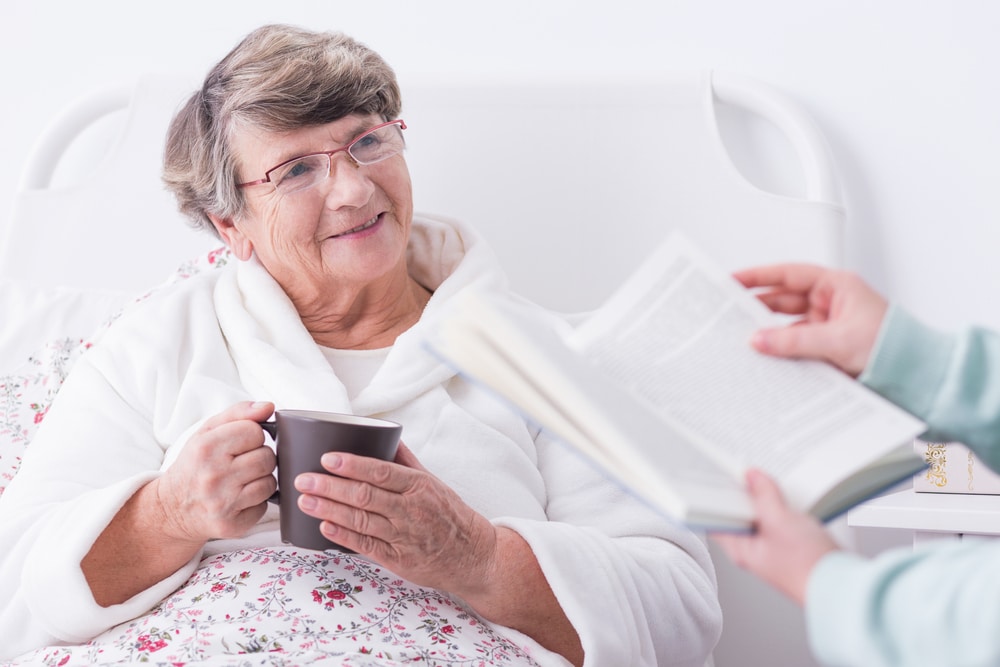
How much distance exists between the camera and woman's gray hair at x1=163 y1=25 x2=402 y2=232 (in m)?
1.47

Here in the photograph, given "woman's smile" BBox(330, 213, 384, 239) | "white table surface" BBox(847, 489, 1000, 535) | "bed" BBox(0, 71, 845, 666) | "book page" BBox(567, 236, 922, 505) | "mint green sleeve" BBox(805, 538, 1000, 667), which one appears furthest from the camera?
"bed" BBox(0, 71, 845, 666)

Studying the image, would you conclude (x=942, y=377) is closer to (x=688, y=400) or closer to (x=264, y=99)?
(x=688, y=400)

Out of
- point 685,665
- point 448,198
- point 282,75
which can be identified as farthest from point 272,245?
point 685,665

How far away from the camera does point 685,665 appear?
1.29m

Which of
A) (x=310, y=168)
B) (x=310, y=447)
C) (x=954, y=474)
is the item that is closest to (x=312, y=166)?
(x=310, y=168)

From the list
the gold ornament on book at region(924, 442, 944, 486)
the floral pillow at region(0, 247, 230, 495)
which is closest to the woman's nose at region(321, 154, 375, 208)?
the floral pillow at region(0, 247, 230, 495)

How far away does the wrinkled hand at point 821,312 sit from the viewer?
825 millimetres

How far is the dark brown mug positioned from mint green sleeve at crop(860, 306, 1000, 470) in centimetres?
47

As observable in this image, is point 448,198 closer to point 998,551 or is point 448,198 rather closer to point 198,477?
point 198,477

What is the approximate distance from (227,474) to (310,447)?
122mm

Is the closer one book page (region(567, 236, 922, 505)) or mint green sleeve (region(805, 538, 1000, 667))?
mint green sleeve (region(805, 538, 1000, 667))

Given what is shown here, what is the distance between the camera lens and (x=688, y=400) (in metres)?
0.77

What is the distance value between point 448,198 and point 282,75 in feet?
1.68

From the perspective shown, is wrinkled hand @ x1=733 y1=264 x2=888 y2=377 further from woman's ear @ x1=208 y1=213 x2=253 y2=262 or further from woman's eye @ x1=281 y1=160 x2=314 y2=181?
woman's ear @ x1=208 y1=213 x2=253 y2=262
